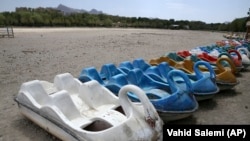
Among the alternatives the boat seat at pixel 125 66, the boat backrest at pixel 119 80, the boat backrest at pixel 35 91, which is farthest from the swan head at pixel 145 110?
the boat seat at pixel 125 66

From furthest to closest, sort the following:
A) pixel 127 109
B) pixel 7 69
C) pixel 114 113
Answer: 1. pixel 7 69
2. pixel 114 113
3. pixel 127 109

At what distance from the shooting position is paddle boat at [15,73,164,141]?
2471 millimetres

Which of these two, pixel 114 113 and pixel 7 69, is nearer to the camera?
pixel 114 113

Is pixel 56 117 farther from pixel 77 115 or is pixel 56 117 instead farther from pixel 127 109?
pixel 127 109

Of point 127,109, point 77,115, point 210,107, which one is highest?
point 127,109

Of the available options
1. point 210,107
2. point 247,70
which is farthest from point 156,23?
point 210,107

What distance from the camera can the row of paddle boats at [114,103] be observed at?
2552 millimetres

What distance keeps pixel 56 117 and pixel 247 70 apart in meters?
6.85

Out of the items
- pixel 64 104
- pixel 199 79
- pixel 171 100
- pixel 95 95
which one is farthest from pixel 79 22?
pixel 171 100

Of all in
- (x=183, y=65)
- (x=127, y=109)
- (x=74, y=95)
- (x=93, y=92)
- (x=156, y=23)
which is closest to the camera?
(x=127, y=109)

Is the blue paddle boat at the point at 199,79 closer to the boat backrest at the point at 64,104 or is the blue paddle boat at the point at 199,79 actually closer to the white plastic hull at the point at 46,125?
the boat backrest at the point at 64,104

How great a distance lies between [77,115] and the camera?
313 cm

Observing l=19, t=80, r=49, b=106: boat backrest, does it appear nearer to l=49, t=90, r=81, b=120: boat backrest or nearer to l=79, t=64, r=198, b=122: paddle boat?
l=49, t=90, r=81, b=120: boat backrest

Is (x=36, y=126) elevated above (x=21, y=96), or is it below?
below
